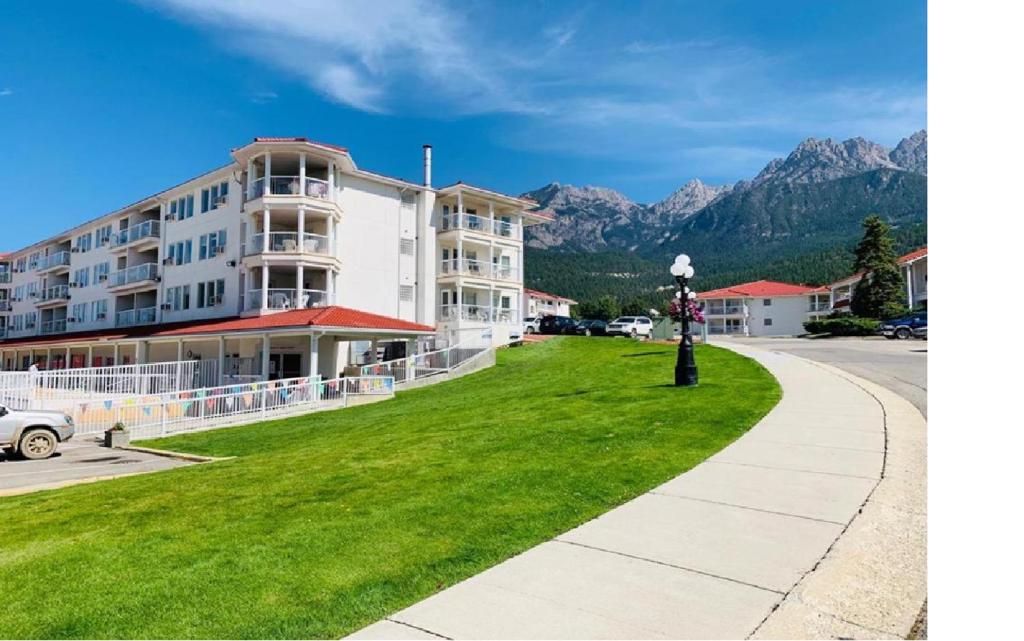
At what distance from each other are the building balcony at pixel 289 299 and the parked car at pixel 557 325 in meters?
21.2

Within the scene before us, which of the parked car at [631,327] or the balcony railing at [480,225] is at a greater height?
the balcony railing at [480,225]

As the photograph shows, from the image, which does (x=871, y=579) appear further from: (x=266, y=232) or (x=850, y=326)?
(x=850, y=326)

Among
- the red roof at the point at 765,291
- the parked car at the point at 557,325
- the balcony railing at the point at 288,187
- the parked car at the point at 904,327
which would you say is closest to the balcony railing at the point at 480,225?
the parked car at the point at 557,325

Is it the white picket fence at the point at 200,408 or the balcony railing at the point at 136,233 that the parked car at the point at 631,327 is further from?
the balcony railing at the point at 136,233

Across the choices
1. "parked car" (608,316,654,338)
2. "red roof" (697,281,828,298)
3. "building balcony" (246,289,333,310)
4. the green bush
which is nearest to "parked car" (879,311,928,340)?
the green bush

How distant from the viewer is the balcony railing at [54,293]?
52875mm

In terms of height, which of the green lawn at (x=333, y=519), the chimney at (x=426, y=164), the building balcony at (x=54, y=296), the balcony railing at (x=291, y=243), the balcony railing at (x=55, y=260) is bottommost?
the green lawn at (x=333, y=519)

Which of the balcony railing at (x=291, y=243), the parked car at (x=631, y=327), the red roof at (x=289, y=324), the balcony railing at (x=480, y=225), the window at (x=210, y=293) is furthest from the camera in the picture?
the parked car at (x=631, y=327)

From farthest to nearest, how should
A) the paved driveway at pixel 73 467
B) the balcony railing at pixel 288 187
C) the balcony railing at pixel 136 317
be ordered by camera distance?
the balcony railing at pixel 136 317 < the balcony railing at pixel 288 187 < the paved driveway at pixel 73 467

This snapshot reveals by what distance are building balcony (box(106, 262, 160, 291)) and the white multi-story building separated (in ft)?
0.44

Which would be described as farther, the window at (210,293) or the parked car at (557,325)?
the parked car at (557,325)
